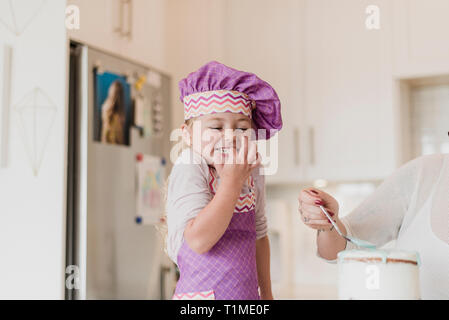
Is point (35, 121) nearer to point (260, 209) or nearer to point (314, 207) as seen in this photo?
point (260, 209)

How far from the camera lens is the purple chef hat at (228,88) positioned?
2.63 ft

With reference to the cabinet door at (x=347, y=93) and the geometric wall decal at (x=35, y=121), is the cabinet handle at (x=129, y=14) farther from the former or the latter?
the cabinet door at (x=347, y=93)

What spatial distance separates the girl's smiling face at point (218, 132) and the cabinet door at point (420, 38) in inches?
60.7

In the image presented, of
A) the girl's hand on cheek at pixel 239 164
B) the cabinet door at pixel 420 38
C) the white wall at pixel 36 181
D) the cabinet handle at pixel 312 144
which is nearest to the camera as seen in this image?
the girl's hand on cheek at pixel 239 164

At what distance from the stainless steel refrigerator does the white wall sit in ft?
0.28

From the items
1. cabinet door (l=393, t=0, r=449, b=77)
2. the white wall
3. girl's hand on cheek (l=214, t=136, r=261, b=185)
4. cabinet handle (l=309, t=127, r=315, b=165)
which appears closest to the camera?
girl's hand on cheek (l=214, t=136, r=261, b=185)

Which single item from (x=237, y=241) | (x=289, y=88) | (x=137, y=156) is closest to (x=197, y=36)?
(x=289, y=88)

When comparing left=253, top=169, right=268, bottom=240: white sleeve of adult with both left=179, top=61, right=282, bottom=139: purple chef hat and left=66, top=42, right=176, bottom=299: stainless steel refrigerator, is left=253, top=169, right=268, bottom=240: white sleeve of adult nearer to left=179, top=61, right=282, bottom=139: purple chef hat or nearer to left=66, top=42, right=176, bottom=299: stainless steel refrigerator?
left=179, top=61, right=282, bottom=139: purple chef hat

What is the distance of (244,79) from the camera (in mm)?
816

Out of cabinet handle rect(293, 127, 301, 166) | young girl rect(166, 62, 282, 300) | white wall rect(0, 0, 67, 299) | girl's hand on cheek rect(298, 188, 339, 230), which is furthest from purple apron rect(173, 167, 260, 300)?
cabinet handle rect(293, 127, 301, 166)

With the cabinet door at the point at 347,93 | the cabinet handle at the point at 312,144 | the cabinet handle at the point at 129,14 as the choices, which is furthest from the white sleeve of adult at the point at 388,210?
the cabinet handle at the point at 129,14

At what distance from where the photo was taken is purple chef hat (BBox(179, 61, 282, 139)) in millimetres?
803
